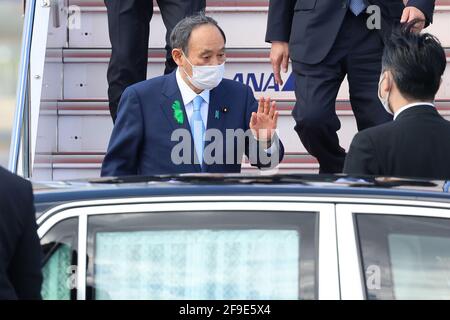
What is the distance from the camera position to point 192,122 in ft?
Result: 20.8

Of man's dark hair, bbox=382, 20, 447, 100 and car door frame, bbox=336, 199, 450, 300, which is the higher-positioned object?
man's dark hair, bbox=382, 20, 447, 100

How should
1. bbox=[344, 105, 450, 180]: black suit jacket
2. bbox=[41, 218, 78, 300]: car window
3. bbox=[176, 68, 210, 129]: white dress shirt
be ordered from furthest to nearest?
bbox=[176, 68, 210, 129]: white dress shirt → bbox=[344, 105, 450, 180]: black suit jacket → bbox=[41, 218, 78, 300]: car window

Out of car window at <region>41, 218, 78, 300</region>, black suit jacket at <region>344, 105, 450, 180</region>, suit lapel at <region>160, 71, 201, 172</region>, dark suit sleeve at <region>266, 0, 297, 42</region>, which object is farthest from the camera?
dark suit sleeve at <region>266, 0, 297, 42</region>

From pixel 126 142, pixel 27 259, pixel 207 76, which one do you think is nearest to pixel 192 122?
pixel 207 76

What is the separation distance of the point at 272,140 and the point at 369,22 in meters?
1.13

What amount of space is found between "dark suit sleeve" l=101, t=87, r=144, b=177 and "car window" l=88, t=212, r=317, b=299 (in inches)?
85.4

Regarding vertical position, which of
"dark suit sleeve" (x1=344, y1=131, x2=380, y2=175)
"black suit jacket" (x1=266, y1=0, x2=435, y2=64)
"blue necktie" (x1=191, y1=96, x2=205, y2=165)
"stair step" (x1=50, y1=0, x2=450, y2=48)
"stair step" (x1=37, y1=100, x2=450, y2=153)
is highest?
"stair step" (x1=50, y1=0, x2=450, y2=48)

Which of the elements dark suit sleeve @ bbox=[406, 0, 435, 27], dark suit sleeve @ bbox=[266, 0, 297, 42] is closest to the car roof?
dark suit sleeve @ bbox=[406, 0, 435, 27]

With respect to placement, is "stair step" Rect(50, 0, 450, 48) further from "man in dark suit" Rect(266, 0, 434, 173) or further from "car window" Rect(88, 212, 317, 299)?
"car window" Rect(88, 212, 317, 299)

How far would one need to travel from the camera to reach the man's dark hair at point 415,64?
524 centimetres

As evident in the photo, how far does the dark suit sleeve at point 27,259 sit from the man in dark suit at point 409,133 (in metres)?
1.78

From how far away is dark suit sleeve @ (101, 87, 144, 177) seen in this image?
6.10 metres
